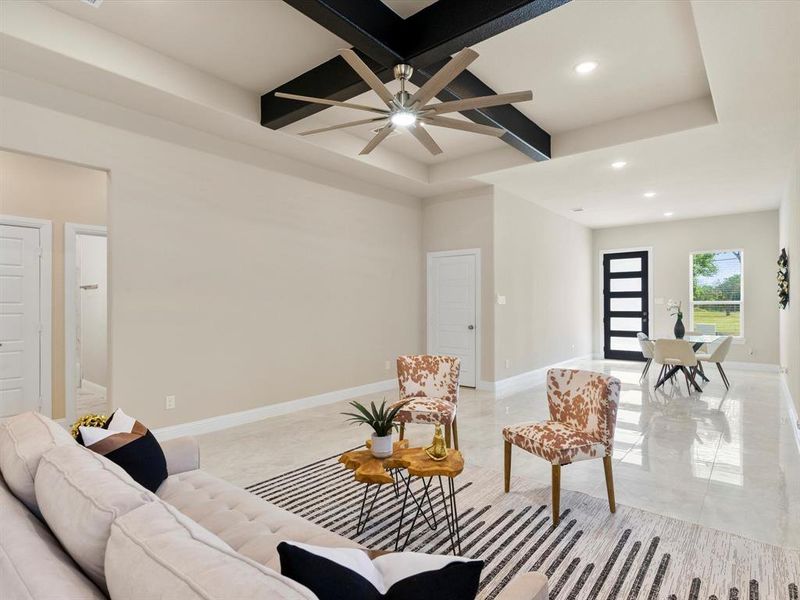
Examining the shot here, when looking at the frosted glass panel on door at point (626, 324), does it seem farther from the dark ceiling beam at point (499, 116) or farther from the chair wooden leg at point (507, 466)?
the chair wooden leg at point (507, 466)

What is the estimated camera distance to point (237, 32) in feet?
10.3

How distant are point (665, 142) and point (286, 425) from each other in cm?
490

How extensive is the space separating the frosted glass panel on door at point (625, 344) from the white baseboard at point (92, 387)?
31.7 ft

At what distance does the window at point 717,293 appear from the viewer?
26.4 ft

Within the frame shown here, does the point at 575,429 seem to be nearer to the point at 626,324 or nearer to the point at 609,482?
the point at 609,482

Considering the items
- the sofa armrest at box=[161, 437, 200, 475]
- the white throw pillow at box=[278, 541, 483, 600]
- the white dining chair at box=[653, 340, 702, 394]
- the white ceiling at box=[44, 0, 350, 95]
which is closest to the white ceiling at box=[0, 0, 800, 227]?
the white ceiling at box=[44, 0, 350, 95]

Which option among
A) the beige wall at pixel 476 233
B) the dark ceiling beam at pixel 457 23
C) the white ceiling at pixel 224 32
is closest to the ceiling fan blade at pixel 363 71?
the dark ceiling beam at pixel 457 23

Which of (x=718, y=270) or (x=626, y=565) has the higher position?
(x=718, y=270)

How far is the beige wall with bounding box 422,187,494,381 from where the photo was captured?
6.24m

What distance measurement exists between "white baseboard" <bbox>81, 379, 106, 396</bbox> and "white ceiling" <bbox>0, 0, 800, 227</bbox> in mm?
4582

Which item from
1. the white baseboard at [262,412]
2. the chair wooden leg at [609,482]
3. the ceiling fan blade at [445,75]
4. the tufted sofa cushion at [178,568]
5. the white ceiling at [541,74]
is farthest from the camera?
the white baseboard at [262,412]

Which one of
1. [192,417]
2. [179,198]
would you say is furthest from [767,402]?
[179,198]

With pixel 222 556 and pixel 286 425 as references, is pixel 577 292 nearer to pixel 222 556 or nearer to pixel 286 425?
pixel 286 425

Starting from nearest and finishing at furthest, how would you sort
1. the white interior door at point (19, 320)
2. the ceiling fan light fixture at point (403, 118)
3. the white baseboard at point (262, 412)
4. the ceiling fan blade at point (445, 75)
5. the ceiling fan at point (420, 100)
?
the ceiling fan blade at point (445, 75) < the ceiling fan at point (420, 100) < the ceiling fan light fixture at point (403, 118) < the white baseboard at point (262, 412) < the white interior door at point (19, 320)
